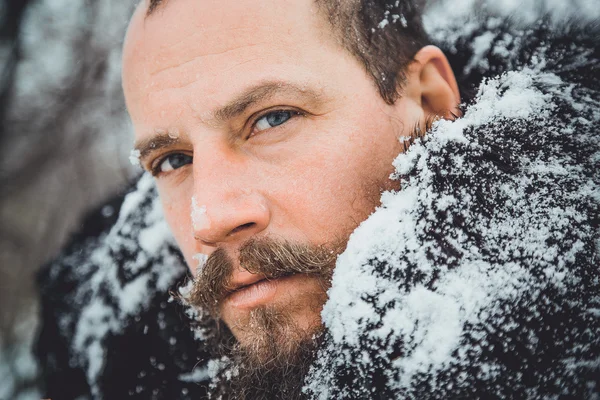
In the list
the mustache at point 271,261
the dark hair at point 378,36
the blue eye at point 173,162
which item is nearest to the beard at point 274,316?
the mustache at point 271,261

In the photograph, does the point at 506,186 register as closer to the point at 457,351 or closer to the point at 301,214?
the point at 457,351

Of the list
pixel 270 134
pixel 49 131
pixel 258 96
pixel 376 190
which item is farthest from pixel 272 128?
pixel 49 131

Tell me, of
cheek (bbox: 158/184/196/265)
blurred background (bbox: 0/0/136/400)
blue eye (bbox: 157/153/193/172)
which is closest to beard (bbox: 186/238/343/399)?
cheek (bbox: 158/184/196/265)

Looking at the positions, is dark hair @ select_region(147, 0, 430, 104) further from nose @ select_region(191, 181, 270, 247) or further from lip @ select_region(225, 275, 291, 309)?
lip @ select_region(225, 275, 291, 309)

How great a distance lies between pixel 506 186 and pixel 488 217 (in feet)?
0.31

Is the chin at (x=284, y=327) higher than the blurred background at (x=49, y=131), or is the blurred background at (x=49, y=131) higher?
the blurred background at (x=49, y=131)

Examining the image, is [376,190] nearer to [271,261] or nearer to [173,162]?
[271,261]

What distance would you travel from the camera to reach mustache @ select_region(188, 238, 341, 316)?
122cm

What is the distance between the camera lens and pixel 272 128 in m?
1.38

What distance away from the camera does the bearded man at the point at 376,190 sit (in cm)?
94

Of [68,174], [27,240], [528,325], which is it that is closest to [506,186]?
[528,325]

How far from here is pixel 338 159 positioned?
131 cm

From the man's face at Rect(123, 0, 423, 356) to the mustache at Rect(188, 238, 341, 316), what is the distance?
0.04ft

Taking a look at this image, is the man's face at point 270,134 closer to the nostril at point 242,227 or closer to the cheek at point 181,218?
the nostril at point 242,227
